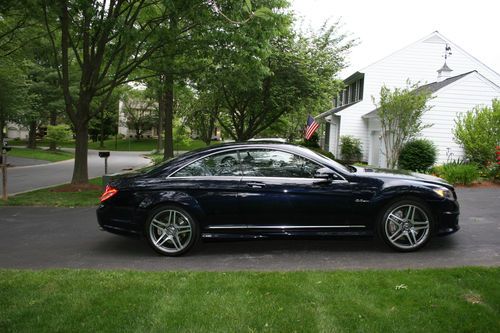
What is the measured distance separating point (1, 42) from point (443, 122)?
19187 mm

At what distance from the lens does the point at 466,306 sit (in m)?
3.77

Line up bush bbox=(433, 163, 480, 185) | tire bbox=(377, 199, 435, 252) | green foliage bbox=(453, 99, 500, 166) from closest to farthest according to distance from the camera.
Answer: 1. tire bbox=(377, 199, 435, 252)
2. bush bbox=(433, 163, 480, 185)
3. green foliage bbox=(453, 99, 500, 166)

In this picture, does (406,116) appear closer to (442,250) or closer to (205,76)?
(205,76)

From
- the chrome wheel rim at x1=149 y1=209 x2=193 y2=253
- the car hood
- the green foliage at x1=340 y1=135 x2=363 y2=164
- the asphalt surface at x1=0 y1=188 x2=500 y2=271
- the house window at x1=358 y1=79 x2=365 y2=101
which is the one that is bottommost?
the asphalt surface at x1=0 y1=188 x2=500 y2=271

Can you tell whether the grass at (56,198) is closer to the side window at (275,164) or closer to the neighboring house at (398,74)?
the side window at (275,164)

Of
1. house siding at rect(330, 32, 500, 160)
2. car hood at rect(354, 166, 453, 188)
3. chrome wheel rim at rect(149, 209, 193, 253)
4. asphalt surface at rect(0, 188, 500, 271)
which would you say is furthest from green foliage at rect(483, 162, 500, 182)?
chrome wheel rim at rect(149, 209, 193, 253)

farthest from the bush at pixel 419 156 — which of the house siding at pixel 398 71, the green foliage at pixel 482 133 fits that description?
the house siding at pixel 398 71

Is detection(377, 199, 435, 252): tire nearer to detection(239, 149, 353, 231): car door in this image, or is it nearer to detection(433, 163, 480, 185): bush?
detection(239, 149, 353, 231): car door

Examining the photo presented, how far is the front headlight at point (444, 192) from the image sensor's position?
570 centimetres

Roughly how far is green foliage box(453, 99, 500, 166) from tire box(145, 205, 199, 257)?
12.5 metres

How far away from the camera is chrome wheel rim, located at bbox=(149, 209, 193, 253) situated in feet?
18.8

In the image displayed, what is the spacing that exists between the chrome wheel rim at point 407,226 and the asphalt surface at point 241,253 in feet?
0.53

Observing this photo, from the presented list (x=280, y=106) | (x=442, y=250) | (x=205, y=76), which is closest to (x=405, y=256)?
(x=442, y=250)

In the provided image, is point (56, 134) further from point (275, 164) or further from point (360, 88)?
point (275, 164)
